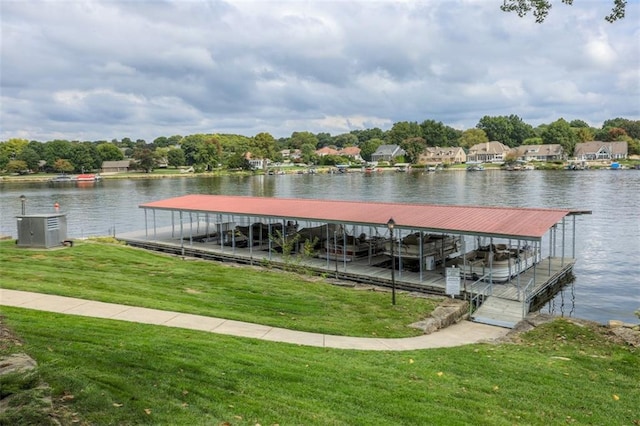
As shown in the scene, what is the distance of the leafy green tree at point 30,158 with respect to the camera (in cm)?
15412

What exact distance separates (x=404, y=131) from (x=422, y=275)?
508 feet

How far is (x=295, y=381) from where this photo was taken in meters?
8.23

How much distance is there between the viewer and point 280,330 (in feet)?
41.4

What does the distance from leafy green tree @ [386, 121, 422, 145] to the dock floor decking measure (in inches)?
5739

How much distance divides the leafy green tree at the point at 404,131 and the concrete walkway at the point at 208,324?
162m

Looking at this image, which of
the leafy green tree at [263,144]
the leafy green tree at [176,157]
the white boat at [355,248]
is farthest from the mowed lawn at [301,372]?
the leafy green tree at [176,157]

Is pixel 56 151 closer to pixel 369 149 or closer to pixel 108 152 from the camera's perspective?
pixel 108 152

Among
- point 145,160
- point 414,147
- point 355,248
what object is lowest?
point 355,248

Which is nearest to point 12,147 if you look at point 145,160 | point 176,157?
point 145,160

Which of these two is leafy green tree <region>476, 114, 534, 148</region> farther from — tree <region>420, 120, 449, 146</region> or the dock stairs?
the dock stairs

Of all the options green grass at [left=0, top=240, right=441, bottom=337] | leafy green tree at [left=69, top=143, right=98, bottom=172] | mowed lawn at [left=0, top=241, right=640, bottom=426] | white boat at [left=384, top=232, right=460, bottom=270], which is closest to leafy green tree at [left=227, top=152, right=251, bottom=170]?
leafy green tree at [left=69, top=143, right=98, bottom=172]

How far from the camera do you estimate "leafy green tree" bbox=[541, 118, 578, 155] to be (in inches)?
6260

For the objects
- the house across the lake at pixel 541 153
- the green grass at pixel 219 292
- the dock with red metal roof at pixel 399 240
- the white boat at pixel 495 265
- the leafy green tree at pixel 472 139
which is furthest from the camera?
the leafy green tree at pixel 472 139

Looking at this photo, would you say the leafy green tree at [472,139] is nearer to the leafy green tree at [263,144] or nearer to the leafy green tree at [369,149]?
the leafy green tree at [369,149]
